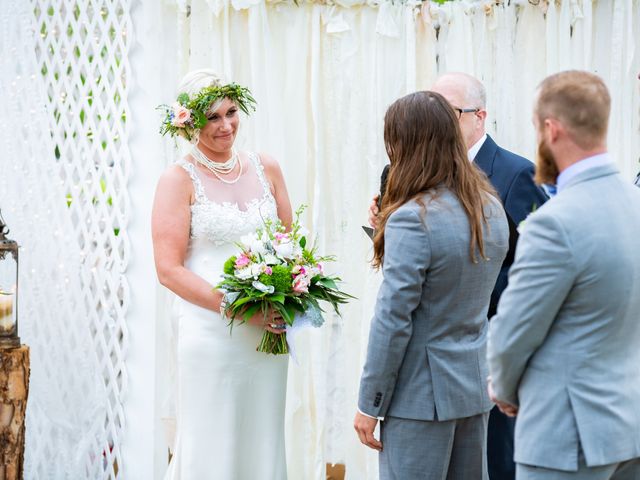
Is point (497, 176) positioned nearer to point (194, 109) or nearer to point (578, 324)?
point (194, 109)

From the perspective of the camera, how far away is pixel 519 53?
4.62 m

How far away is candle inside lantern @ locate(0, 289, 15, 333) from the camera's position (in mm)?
3996

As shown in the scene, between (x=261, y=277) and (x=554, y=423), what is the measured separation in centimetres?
151

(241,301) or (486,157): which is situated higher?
(486,157)

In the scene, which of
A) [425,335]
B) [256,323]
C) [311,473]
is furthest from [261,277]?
[311,473]

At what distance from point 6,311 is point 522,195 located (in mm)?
2341

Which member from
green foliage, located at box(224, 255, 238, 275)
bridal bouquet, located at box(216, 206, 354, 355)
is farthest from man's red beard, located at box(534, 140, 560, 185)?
green foliage, located at box(224, 255, 238, 275)

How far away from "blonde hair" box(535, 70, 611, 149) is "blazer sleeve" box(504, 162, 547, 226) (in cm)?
131

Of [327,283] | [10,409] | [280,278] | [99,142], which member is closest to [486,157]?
[327,283]

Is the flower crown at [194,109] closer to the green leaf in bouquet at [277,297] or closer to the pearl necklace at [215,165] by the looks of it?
the pearl necklace at [215,165]

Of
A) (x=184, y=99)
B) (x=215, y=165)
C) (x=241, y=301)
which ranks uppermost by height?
(x=184, y=99)

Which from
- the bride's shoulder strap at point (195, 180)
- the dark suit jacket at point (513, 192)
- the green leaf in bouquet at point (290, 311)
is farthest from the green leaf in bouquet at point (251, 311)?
the dark suit jacket at point (513, 192)

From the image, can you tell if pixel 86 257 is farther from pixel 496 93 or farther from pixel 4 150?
pixel 496 93

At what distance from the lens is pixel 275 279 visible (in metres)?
3.36
